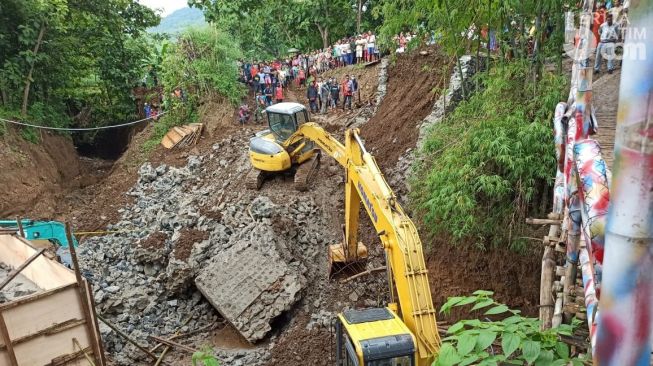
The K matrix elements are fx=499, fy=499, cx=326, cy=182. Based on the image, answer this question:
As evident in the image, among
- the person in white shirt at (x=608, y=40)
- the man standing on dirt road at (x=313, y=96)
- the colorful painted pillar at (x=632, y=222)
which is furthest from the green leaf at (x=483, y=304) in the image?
the man standing on dirt road at (x=313, y=96)

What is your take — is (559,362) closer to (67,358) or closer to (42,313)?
(42,313)

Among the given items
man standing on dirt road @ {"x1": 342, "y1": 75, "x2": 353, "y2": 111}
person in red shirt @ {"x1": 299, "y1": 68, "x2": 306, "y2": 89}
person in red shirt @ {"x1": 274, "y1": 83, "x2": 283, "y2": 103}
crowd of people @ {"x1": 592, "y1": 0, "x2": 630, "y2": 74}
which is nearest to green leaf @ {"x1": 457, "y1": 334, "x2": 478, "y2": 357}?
crowd of people @ {"x1": 592, "y1": 0, "x2": 630, "y2": 74}

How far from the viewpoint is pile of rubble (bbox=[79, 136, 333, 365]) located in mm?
9977

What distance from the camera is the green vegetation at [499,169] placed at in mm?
8477

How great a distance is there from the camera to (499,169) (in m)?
9.07

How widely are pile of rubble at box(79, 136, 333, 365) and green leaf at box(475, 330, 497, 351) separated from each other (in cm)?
764

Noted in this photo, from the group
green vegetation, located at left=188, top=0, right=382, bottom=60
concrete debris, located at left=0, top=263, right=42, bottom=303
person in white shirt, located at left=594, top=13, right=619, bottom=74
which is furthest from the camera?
green vegetation, located at left=188, top=0, right=382, bottom=60

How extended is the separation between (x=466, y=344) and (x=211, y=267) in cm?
952

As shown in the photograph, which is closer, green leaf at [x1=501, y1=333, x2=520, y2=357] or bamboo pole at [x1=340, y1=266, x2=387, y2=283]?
green leaf at [x1=501, y1=333, x2=520, y2=357]

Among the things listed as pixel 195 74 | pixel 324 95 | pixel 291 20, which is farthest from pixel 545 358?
pixel 291 20

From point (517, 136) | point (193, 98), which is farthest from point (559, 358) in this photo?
point (193, 98)

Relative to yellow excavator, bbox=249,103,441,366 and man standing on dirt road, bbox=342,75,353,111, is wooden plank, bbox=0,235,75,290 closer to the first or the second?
yellow excavator, bbox=249,103,441,366

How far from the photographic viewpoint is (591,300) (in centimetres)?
245

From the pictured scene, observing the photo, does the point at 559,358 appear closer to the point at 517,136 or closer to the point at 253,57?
the point at 517,136
